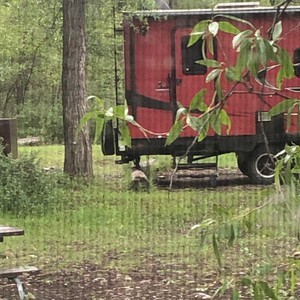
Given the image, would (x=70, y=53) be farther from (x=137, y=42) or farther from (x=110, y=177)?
(x=110, y=177)

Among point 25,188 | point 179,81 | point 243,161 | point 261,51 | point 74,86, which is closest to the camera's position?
point 261,51

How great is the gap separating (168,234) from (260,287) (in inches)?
117

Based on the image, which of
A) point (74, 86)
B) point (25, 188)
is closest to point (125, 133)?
point (25, 188)

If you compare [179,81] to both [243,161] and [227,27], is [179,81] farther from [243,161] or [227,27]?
[227,27]

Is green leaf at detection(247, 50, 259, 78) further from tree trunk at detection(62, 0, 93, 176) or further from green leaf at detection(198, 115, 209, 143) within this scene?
tree trunk at detection(62, 0, 93, 176)

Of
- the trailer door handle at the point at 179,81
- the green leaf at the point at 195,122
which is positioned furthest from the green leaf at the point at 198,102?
the trailer door handle at the point at 179,81

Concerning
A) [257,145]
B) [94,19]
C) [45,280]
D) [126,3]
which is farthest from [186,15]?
[45,280]

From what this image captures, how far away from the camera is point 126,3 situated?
525 centimetres

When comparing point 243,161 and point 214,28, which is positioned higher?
point 214,28

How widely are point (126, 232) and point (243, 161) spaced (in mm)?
2252

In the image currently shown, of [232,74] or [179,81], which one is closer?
[232,74]

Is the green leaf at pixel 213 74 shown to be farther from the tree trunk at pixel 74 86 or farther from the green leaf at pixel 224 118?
the tree trunk at pixel 74 86

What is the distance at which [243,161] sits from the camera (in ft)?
19.8

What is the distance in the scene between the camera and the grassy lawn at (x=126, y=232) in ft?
10.1
